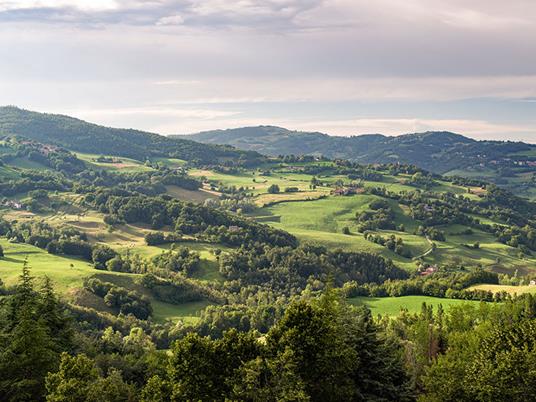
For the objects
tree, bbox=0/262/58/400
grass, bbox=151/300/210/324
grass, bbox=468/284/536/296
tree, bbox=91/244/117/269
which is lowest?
grass, bbox=151/300/210/324

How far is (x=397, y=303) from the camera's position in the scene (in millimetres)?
141375

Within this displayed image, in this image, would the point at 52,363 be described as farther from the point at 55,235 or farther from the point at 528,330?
the point at 55,235

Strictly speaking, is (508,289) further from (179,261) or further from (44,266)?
(44,266)

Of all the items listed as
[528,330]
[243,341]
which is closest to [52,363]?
[243,341]

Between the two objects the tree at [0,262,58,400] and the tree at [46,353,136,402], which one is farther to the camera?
the tree at [0,262,58,400]

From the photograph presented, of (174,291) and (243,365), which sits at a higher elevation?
(243,365)

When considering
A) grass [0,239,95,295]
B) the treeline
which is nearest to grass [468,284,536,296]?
the treeline

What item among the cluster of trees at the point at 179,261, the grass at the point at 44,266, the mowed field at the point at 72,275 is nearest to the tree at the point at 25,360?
the mowed field at the point at 72,275

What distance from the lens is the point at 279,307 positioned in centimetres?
13875

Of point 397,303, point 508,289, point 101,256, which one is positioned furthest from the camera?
point 101,256

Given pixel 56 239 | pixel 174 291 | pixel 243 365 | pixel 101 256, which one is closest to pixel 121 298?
pixel 174 291

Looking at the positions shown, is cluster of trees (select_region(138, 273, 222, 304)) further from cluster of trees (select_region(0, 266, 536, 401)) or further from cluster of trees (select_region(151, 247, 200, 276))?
cluster of trees (select_region(0, 266, 536, 401))

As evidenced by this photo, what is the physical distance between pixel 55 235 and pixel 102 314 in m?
78.4

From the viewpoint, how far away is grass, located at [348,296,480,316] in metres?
133
